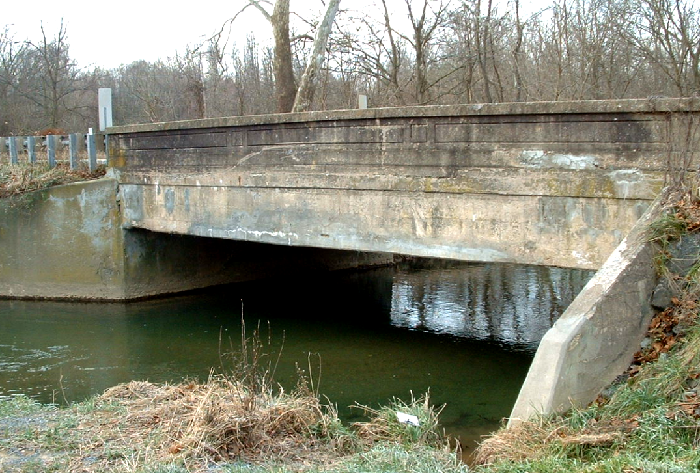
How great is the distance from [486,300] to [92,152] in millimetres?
7706

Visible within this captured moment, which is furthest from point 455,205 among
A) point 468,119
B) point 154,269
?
point 154,269

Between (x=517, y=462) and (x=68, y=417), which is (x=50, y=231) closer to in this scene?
(x=68, y=417)

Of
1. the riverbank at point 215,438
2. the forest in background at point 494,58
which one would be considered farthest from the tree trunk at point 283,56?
the riverbank at point 215,438

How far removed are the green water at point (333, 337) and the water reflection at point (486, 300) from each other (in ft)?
0.11

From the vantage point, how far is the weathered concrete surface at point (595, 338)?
5.02 metres

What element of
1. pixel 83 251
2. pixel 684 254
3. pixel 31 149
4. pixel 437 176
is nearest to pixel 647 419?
pixel 684 254

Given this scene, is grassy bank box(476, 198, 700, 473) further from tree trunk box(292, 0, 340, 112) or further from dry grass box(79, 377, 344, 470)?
tree trunk box(292, 0, 340, 112)

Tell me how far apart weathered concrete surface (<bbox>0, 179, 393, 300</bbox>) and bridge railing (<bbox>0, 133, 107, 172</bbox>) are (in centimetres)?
79

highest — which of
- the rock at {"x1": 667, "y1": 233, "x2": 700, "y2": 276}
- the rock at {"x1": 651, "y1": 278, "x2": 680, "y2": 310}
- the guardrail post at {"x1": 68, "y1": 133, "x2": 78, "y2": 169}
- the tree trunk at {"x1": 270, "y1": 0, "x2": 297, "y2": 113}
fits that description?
the tree trunk at {"x1": 270, "y1": 0, "x2": 297, "y2": 113}

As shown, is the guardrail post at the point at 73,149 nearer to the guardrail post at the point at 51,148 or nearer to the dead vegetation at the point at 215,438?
the guardrail post at the point at 51,148

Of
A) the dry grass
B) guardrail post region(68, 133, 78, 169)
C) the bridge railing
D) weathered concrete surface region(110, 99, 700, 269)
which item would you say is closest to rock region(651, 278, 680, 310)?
weathered concrete surface region(110, 99, 700, 269)

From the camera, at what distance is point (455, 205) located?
8.21 meters

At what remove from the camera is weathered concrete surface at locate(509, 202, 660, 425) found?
16.5ft

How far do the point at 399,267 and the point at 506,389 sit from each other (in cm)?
923
